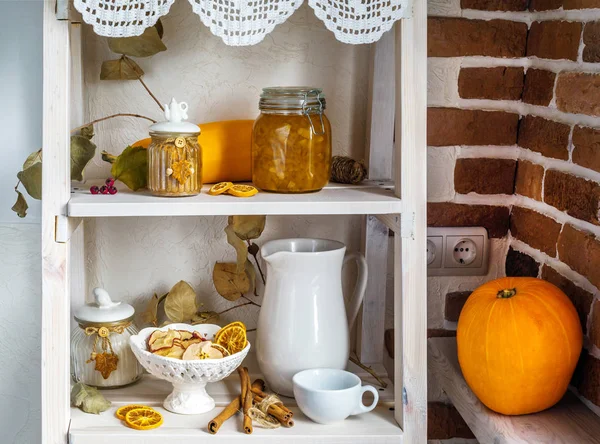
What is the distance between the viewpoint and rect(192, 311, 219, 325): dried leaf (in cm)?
131

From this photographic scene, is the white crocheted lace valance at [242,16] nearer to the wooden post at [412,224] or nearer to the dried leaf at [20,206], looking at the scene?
the wooden post at [412,224]

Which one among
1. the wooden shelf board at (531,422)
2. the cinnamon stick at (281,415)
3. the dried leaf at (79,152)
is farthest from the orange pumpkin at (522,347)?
the dried leaf at (79,152)

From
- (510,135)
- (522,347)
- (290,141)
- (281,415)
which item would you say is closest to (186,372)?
(281,415)

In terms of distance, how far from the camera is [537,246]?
1.28 metres

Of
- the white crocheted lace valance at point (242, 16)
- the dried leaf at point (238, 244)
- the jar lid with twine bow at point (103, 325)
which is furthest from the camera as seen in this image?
the dried leaf at point (238, 244)

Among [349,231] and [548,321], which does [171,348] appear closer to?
[349,231]

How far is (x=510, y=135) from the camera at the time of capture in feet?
4.46

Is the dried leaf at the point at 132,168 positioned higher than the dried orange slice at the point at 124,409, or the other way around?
the dried leaf at the point at 132,168

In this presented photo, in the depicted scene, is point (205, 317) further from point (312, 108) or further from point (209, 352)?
point (312, 108)

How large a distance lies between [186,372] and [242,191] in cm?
27

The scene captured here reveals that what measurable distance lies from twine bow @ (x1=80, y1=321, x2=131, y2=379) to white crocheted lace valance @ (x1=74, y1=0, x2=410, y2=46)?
0.46m

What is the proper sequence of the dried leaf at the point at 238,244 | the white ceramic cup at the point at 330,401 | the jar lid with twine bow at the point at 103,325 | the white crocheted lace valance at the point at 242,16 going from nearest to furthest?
the white crocheted lace valance at the point at 242,16 < the white ceramic cup at the point at 330,401 < the jar lid with twine bow at the point at 103,325 < the dried leaf at the point at 238,244

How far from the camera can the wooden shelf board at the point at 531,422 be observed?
1.01m

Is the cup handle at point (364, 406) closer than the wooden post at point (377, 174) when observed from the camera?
Yes
